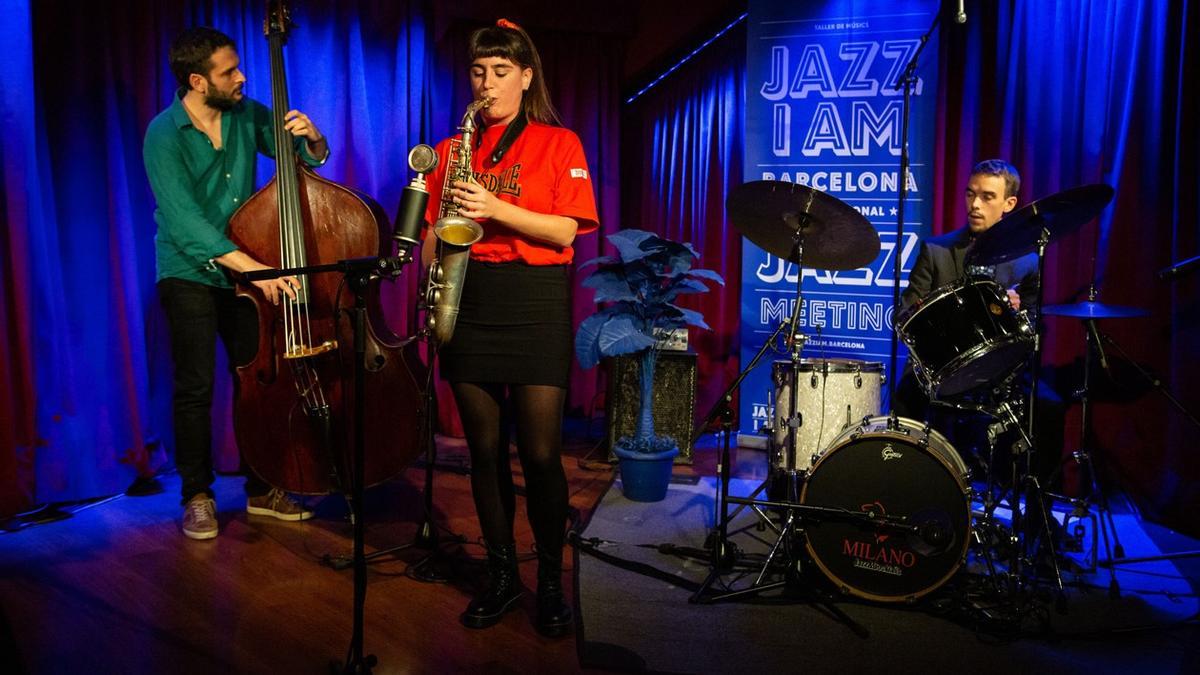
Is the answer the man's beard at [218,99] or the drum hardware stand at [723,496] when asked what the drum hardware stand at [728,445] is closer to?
the drum hardware stand at [723,496]

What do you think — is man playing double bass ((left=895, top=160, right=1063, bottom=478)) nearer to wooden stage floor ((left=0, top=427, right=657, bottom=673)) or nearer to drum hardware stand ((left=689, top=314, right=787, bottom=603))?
drum hardware stand ((left=689, top=314, right=787, bottom=603))

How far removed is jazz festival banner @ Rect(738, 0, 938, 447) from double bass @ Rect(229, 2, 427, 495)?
2.18m

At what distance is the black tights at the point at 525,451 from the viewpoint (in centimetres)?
248

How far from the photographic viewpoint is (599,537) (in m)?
3.52

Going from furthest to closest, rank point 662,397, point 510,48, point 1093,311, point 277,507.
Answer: point 662,397, point 277,507, point 1093,311, point 510,48

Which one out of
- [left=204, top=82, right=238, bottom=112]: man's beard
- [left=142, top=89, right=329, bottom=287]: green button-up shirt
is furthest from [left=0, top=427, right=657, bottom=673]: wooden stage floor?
[left=204, top=82, right=238, bottom=112]: man's beard

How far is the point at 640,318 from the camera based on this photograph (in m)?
4.18

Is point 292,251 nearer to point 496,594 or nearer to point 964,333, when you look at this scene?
point 496,594

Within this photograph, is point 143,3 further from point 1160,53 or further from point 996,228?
point 1160,53

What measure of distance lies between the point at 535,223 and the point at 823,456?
1.32 m

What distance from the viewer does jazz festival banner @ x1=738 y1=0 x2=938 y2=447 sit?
15.1ft

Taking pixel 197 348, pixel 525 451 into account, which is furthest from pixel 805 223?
pixel 197 348

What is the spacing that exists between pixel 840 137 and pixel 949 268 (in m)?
1.20

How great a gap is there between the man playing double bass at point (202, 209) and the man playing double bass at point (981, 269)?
8.87 ft
